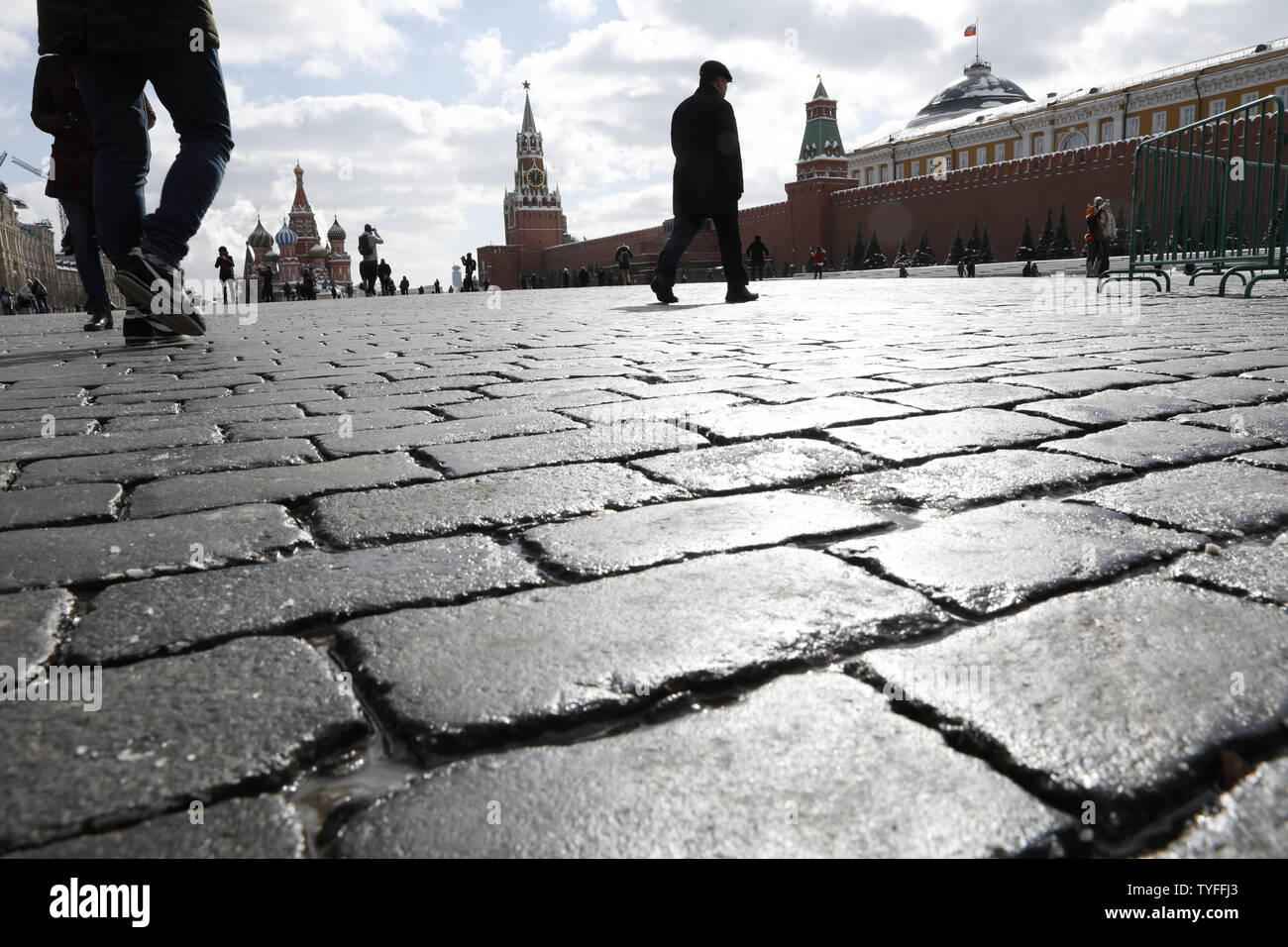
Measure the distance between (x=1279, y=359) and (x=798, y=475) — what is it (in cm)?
249

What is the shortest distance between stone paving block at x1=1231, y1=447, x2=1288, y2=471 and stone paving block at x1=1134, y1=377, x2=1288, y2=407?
585mm

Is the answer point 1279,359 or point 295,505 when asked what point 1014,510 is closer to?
point 295,505

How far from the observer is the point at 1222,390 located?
268 cm

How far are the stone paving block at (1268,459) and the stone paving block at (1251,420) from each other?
15 cm

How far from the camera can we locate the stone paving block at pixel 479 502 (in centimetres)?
155

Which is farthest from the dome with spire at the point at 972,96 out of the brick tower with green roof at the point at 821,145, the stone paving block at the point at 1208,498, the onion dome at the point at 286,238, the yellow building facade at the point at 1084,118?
the stone paving block at the point at 1208,498

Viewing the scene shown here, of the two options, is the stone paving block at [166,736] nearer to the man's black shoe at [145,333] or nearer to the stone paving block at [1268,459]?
the stone paving block at [1268,459]

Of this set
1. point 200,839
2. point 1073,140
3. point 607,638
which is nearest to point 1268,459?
point 607,638

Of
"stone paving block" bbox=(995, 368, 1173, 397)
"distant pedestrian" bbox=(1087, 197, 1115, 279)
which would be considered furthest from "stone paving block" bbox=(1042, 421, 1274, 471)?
"distant pedestrian" bbox=(1087, 197, 1115, 279)

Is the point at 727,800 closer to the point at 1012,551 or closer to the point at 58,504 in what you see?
the point at 1012,551

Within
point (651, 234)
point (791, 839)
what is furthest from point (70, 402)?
point (651, 234)

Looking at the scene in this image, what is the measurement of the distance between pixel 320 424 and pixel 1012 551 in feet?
6.14

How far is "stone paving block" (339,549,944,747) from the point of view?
36.9 inches

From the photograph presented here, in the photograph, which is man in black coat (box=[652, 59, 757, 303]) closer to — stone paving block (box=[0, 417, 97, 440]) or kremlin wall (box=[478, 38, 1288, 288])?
stone paving block (box=[0, 417, 97, 440])
